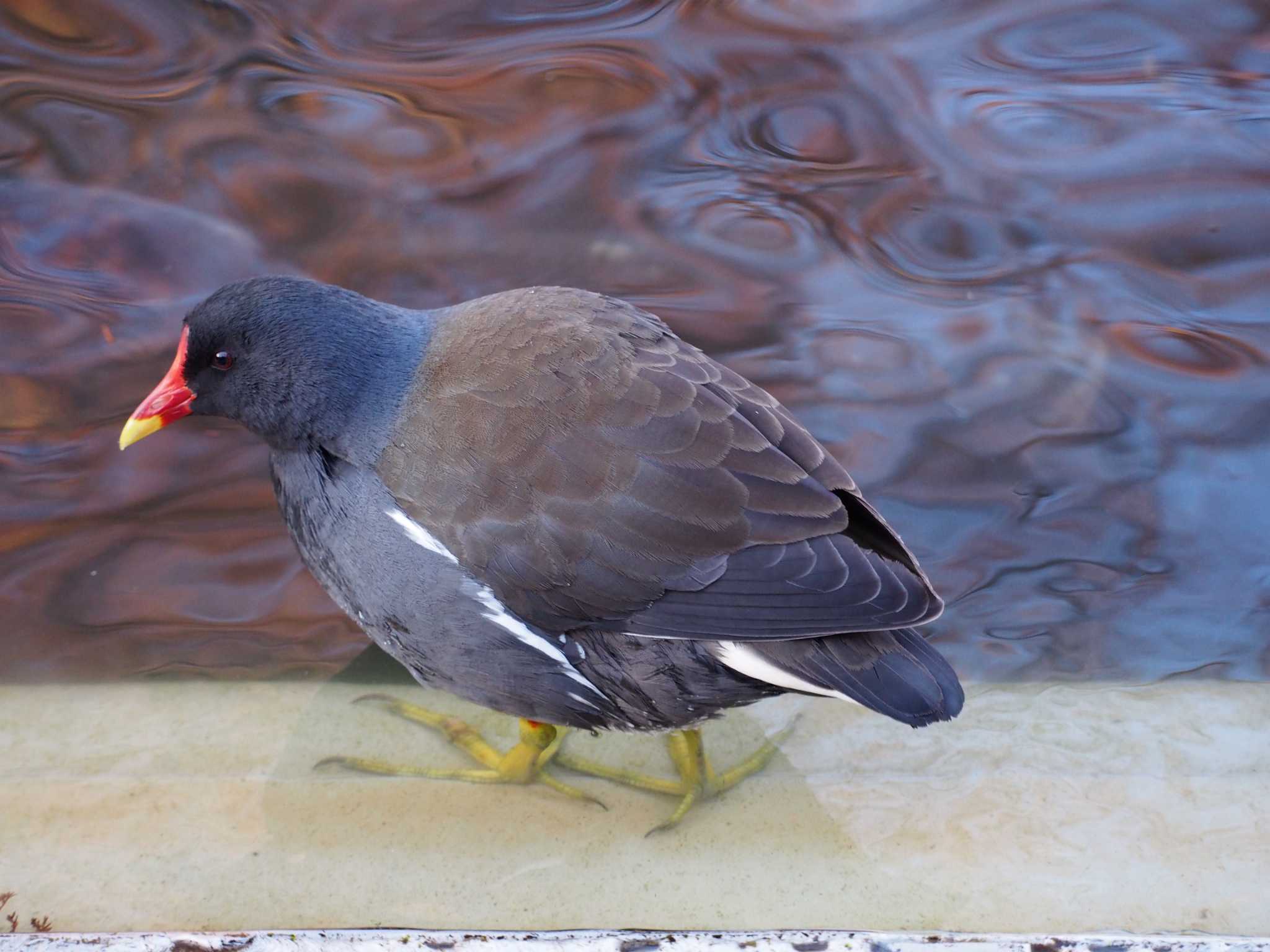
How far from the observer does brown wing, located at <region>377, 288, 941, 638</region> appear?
6.61 feet

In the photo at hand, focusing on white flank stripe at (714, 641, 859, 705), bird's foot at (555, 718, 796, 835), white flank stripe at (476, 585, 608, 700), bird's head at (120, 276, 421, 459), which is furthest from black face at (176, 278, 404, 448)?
bird's foot at (555, 718, 796, 835)

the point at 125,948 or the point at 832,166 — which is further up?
the point at 832,166

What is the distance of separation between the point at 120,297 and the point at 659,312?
1.57 m

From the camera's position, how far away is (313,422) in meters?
2.24

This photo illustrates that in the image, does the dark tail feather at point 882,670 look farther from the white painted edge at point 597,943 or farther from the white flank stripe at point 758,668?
the white painted edge at point 597,943

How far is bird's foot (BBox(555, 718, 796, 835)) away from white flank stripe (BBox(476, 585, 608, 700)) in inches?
18.5

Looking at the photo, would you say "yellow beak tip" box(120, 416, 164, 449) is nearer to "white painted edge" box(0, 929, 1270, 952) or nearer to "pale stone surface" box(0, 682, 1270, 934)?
"pale stone surface" box(0, 682, 1270, 934)

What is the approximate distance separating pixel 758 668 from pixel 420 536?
0.64m

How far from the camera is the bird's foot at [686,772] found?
8.11 feet

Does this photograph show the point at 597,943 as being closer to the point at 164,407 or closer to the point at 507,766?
the point at 507,766

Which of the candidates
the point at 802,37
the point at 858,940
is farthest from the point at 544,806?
the point at 802,37

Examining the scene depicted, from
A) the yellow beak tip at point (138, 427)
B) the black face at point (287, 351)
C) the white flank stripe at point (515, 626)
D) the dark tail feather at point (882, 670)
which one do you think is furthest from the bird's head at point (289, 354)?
the dark tail feather at point (882, 670)

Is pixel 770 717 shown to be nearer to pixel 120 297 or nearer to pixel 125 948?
pixel 125 948

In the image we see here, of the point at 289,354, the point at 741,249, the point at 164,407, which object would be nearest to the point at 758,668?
the point at 289,354
